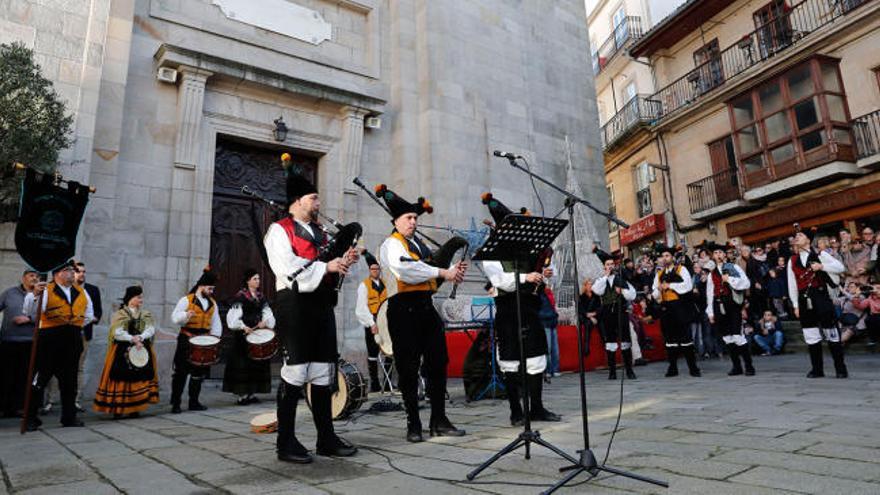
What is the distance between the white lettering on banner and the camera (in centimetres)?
1097

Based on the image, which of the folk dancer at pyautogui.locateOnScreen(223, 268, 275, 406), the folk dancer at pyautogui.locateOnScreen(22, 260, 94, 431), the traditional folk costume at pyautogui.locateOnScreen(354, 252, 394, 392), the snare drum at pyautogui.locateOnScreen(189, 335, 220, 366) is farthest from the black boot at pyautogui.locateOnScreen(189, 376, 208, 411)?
the traditional folk costume at pyautogui.locateOnScreen(354, 252, 394, 392)

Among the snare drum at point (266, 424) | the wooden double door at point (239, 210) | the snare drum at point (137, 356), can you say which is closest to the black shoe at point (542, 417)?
the snare drum at point (266, 424)

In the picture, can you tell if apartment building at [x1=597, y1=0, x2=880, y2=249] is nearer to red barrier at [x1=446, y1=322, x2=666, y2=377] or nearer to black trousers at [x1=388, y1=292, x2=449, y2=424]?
red barrier at [x1=446, y1=322, x2=666, y2=377]

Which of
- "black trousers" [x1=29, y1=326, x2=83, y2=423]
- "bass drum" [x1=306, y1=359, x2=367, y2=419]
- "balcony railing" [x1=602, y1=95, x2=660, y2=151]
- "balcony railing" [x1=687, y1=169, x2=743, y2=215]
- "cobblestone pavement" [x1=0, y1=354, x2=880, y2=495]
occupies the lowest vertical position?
"cobblestone pavement" [x1=0, y1=354, x2=880, y2=495]

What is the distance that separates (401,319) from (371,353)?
4.51m

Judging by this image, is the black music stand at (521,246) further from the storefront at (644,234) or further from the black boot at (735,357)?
the storefront at (644,234)

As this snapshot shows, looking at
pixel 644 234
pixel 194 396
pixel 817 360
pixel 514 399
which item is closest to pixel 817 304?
pixel 817 360

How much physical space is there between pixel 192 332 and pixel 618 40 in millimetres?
27036

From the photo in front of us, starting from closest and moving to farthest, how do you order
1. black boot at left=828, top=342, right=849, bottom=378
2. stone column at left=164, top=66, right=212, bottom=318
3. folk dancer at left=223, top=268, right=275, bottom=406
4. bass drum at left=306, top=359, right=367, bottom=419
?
bass drum at left=306, top=359, right=367, bottom=419
black boot at left=828, top=342, right=849, bottom=378
folk dancer at left=223, top=268, right=275, bottom=406
stone column at left=164, top=66, right=212, bottom=318

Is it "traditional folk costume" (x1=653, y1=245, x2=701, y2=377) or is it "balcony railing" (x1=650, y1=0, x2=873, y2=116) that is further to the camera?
"balcony railing" (x1=650, y1=0, x2=873, y2=116)

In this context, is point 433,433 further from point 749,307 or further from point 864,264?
point 864,264

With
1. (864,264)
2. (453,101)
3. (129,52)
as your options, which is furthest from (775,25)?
(129,52)

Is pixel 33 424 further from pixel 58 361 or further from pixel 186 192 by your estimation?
pixel 186 192

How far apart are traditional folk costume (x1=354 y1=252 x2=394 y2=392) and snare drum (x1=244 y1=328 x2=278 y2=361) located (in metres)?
1.45
